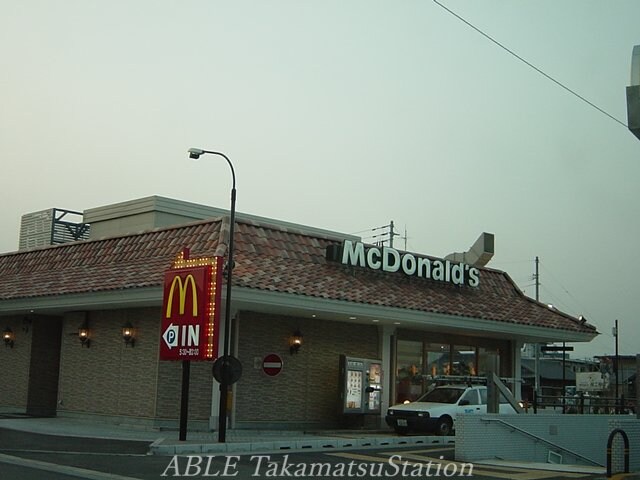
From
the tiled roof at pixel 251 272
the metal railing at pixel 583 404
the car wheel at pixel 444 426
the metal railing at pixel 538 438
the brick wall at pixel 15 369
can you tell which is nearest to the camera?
the metal railing at pixel 538 438

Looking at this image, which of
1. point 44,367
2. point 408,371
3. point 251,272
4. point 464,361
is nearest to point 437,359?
point 464,361

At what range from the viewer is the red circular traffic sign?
84.3 ft

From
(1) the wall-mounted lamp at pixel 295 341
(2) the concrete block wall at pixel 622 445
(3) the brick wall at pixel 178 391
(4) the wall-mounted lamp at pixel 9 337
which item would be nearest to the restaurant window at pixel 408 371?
(1) the wall-mounted lamp at pixel 295 341

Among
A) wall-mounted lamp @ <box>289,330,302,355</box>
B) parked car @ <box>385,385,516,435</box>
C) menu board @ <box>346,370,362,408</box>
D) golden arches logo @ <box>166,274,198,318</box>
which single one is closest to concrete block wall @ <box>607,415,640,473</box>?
parked car @ <box>385,385,516,435</box>

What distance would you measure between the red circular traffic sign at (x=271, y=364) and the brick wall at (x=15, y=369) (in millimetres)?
10071

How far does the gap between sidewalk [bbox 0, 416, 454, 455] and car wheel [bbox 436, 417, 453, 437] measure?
1.35 ft

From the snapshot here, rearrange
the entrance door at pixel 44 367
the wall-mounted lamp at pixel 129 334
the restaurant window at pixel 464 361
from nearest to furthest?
the wall-mounted lamp at pixel 129 334
the entrance door at pixel 44 367
the restaurant window at pixel 464 361

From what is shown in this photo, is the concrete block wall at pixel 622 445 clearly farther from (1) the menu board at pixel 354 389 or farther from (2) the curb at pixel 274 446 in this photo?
(1) the menu board at pixel 354 389

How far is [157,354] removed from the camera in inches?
991

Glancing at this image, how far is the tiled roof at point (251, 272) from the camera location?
80.8 ft

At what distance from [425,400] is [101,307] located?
10.8m

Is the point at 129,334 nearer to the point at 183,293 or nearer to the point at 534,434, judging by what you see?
the point at 183,293

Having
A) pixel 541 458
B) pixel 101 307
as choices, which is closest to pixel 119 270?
pixel 101 307

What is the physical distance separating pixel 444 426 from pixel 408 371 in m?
5.69
